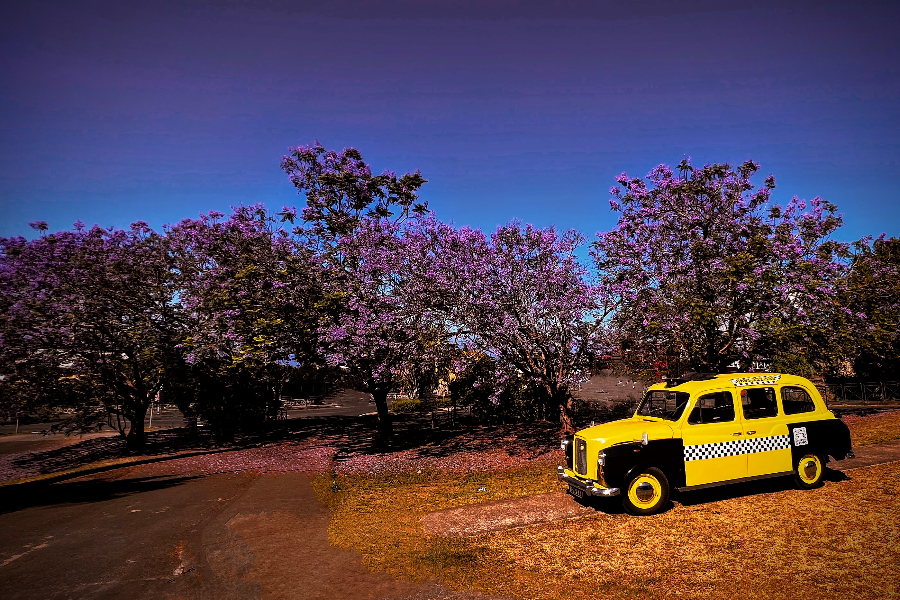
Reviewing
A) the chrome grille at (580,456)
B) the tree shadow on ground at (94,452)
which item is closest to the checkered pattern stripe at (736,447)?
the chrome grille at (580,456)

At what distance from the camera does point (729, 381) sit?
8266 millimetres

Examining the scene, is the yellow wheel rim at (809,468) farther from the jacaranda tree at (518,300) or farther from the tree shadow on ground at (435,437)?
the tree shadow on ground at (435,437)

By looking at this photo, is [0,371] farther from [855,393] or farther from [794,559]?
[855,393]

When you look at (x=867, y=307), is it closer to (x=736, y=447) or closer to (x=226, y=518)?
(x=736, y=447)

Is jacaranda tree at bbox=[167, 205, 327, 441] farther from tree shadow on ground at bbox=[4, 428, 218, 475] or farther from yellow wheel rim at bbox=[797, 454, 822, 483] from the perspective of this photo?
yellow wheel rim at bbox=[797, 454, 822, 483]

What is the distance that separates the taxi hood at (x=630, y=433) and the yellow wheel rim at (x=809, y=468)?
2716 mm

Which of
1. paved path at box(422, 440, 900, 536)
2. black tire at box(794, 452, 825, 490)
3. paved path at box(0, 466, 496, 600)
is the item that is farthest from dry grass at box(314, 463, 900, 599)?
paved path at box(0, 466, 496, 600)

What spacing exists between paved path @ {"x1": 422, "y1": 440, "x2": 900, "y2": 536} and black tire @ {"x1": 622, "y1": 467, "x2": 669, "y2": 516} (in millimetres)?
651

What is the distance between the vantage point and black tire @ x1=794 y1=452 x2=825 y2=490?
840 centimetres

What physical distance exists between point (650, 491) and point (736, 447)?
1.70 m

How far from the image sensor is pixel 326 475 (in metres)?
13.6

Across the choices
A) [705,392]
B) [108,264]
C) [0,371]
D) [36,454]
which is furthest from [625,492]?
[36,454]

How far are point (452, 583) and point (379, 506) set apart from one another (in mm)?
4357

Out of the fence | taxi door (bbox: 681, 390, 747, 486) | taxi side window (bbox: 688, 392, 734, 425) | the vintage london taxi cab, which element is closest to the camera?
the vintage london taxi cab
